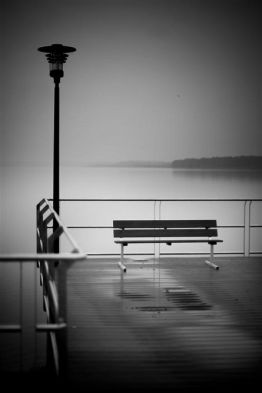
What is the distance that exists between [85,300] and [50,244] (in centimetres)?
160

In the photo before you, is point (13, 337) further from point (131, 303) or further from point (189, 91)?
point (189, 91)

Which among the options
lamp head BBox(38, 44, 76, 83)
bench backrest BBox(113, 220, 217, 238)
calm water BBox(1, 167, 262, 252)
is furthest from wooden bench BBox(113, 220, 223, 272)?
calm water BBox(1, 167, 262, 252)

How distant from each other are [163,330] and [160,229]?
10.8 ft

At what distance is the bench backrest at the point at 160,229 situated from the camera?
796 centimetres

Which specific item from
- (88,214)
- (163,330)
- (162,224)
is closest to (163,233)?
(162,224)

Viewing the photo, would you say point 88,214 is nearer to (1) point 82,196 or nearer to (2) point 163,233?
(1) point 82,196

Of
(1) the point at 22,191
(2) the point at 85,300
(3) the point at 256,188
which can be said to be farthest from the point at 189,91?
(2) the point at 85,300

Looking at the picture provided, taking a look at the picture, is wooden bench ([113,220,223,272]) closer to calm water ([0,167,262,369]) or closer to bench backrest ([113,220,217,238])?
bench backrest ([113,220,217,238])

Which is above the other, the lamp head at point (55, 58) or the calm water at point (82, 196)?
the lamp head at point (55, 58)

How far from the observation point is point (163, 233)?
26.5ft

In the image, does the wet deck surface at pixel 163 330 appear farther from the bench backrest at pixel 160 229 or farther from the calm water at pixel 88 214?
the bench backrest at pixel 160 229

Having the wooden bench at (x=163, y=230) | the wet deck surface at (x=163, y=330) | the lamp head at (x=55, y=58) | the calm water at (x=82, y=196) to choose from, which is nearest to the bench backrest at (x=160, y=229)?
the wooden bench at (x=163, y=230)

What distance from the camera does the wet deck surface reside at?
3854mm

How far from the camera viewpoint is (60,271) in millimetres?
3529
